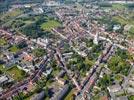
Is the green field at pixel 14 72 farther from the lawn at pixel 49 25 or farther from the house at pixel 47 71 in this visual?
the lawn at pixel 49 25

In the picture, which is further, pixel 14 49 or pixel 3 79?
pixel 14 49

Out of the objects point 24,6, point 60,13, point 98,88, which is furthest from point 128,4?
point 98,88

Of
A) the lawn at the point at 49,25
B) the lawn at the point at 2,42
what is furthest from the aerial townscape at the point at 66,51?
the lawn at the point at 2,42

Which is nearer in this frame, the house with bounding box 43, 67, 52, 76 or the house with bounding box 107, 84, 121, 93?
the house with bounding box 107, 84, 121, 93

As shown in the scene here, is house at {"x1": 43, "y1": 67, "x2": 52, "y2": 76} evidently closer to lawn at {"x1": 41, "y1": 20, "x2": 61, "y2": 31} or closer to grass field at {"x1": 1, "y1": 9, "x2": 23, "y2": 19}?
lawn at {"x1": 41, "y1": 20, "x2": 61, "y2": 31}

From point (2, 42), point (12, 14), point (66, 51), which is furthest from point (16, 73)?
point (12, 14)

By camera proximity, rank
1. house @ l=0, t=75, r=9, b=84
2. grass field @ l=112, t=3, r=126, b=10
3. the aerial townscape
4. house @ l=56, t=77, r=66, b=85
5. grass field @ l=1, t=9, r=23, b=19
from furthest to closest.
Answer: grass field @ l=112, t=3, r=126, b=10
grass field @ l=1, t=9, r=23, b=19
house @ l=56, t=77, r=66, b=85
house @ l=0, t=75, r=9, b=84
the aerial townscape

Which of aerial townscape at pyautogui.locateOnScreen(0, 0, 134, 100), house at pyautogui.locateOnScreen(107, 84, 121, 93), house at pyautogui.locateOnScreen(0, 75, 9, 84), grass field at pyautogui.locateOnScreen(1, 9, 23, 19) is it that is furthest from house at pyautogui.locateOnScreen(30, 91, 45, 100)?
grass field at pyautogui.locateOnScreen(1, 9, 23, 19)

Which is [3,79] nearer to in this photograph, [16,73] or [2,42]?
[16,73]
